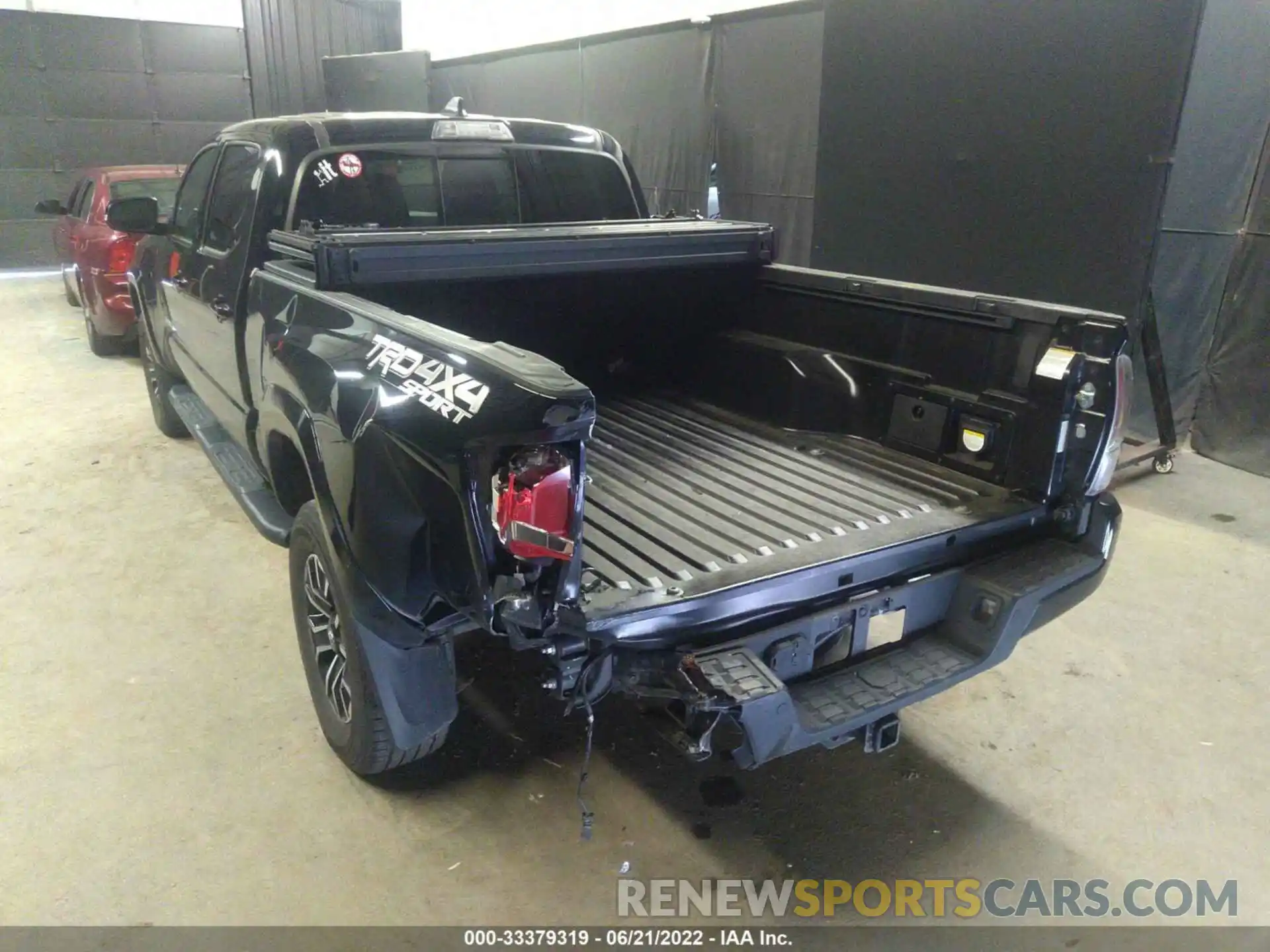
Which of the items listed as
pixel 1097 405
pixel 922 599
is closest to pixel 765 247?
pixel 1097 405

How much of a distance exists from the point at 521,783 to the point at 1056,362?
197 cm

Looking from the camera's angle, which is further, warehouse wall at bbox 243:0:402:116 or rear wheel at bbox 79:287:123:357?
warehouse wall at bbox 243:0:402:116

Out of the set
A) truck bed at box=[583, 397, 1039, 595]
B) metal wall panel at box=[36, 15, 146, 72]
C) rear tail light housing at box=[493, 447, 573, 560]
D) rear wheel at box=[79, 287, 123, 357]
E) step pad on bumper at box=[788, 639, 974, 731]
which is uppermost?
metal wall panel at box=[36, 15, 146, 72]

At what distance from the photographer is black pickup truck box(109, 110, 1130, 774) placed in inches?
73.7

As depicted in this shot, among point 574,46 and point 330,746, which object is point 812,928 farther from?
point 574,46

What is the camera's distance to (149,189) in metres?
7.92

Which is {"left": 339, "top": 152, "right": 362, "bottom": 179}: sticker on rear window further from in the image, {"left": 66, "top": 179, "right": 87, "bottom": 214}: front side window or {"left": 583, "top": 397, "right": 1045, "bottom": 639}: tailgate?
{"left": 66, "top": 179, "right": 87, "bottom": 214}: front side window

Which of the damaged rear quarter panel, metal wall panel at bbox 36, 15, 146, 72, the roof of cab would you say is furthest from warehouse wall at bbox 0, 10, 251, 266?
the damaged rear quarter panel

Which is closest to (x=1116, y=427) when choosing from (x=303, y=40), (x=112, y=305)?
(x=112, y=305)

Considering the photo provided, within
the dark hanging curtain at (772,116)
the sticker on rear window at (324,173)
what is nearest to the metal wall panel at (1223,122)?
the dark hanging curtain at (772,116)

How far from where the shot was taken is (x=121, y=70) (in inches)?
544

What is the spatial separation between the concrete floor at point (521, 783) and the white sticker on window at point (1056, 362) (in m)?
1.24

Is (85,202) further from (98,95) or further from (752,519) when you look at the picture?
(752,519)

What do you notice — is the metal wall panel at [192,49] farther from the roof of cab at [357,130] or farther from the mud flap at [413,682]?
the mud flap at [413,682]
